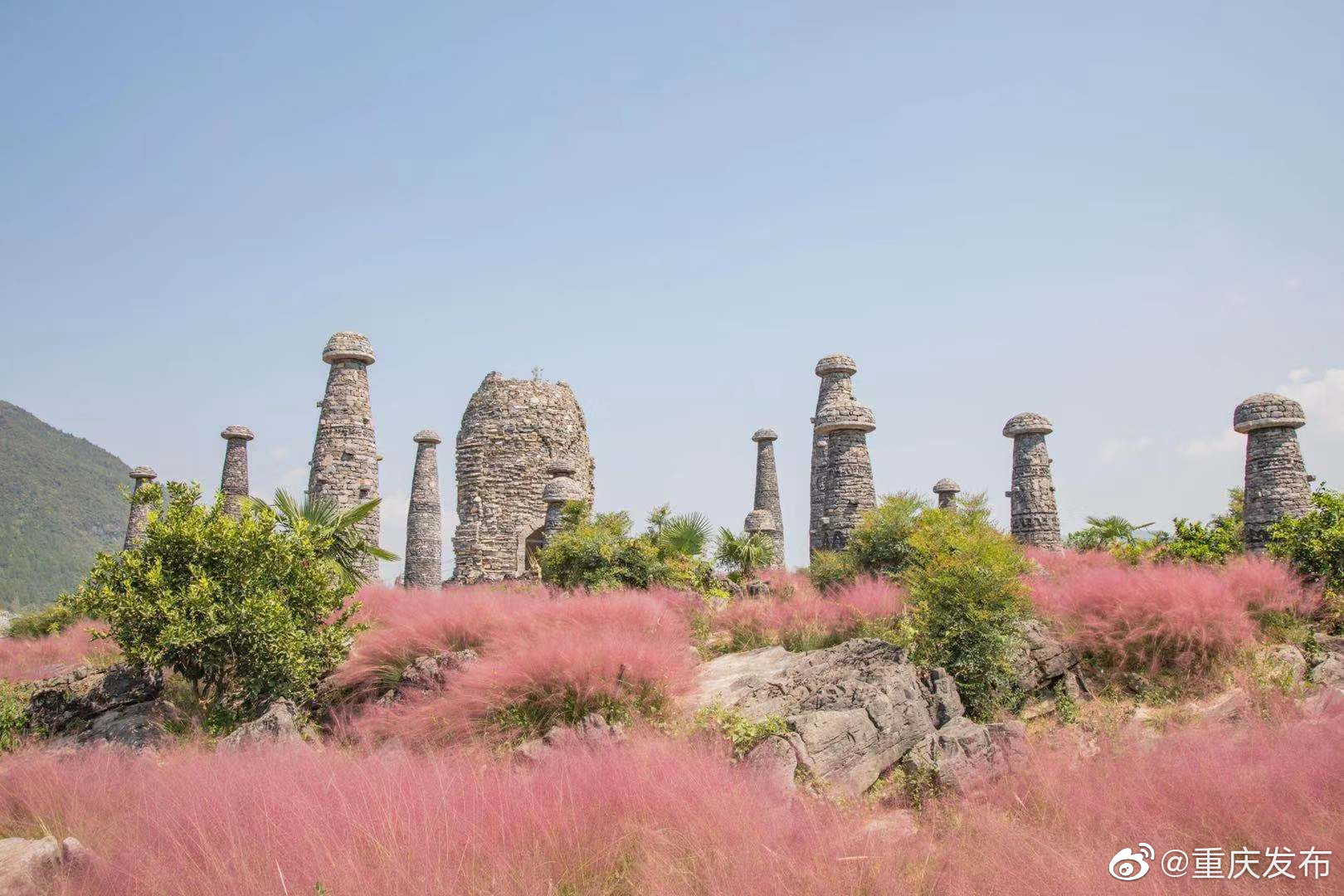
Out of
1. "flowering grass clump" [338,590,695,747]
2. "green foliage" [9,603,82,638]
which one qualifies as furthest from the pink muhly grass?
"flowering grass clump" [338,590,695,747]

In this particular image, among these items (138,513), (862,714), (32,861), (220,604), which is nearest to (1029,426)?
(862,714)

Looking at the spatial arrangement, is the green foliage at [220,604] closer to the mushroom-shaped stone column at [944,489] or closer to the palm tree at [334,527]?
the palm tree at [334,527]

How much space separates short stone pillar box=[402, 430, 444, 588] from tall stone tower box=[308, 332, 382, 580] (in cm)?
985

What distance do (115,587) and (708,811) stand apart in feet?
27.4

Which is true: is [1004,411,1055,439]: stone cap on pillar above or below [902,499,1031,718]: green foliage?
above

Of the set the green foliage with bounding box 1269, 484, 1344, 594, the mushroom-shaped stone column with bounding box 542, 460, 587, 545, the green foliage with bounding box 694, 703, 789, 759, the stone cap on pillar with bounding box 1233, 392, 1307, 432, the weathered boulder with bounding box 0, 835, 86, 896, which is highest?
the stone cap on pillar with bounding box 1233, 392, 1307, 432

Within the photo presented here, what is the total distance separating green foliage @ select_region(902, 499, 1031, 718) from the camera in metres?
8.98

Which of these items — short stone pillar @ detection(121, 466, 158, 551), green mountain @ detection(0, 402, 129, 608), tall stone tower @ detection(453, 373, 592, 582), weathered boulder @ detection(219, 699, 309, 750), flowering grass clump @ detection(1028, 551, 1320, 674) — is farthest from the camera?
green mountain @ detection(0, 402, 129, 608)

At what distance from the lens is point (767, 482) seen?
32375mm

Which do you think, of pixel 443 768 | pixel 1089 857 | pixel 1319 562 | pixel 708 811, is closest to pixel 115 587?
pixel 443 768

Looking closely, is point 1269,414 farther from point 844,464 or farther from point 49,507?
point 49,507

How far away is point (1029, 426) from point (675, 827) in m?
18.3

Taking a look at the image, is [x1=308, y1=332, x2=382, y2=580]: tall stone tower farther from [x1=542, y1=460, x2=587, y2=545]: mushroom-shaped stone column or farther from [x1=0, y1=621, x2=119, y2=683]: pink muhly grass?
[x1=0, y1=621, x2=119, y2=683]: pink muhly grass

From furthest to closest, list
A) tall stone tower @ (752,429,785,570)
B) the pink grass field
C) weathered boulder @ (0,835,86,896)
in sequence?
tall stone tower @ (752,429,785,570)
weathered boulder @ (0,835,86,896)
the pink grass field
